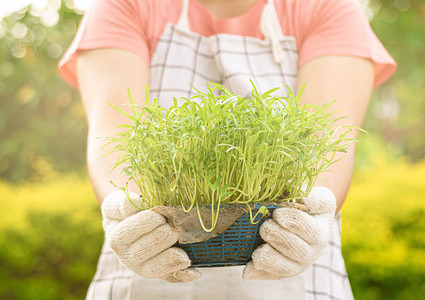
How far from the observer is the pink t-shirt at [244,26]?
1329mm

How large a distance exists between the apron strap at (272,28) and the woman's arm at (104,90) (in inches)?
14.2

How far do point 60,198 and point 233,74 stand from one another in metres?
2.44

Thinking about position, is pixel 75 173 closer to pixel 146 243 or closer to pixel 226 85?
pixel 226 85

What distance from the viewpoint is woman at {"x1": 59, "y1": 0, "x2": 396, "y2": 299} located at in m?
1.23

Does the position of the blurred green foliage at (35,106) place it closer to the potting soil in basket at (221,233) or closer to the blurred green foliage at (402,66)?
the blurred green foliage at (402,66)

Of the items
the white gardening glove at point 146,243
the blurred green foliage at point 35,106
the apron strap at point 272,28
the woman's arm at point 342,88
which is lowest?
the blurred green foliage at point 35,106

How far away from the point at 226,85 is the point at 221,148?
1.75ft

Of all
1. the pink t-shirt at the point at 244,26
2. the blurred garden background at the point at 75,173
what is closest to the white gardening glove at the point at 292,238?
the pink t-shirt at the point at 244,26

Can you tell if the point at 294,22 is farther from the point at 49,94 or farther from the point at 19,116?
the point at 19,116

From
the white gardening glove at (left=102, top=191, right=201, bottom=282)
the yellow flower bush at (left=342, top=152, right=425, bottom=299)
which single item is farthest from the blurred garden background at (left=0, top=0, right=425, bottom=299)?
the white gardening glove at (left=102, top=191, right=201, bottom=282)

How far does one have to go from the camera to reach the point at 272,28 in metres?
1.41

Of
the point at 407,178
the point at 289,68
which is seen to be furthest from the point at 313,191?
the point at 407,178

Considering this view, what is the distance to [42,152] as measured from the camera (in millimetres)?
4930

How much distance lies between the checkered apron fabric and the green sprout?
387 mm
